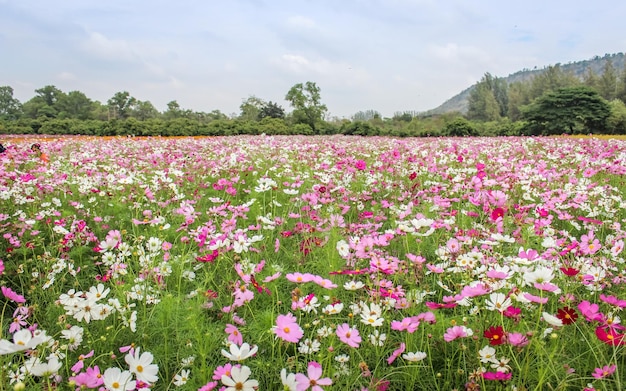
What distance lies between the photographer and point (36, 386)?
1176mm

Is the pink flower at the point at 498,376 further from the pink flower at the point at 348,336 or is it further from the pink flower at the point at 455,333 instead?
the pink flower at the point at 348,336

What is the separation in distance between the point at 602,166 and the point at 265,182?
13.6 ft

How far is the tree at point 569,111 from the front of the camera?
2589cm

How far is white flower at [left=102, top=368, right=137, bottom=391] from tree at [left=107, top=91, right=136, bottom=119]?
60491mm

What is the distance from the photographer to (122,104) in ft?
184

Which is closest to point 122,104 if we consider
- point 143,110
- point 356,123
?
point 143,110

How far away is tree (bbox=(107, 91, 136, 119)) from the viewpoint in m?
54.8

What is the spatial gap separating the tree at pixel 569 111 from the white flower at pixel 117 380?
29595 millimetres

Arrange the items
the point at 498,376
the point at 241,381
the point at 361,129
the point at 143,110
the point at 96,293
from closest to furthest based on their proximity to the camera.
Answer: the point at 241,381 → the point at 498,376 → the point at 96,293 → the point at 361,129 → the point at 143,110

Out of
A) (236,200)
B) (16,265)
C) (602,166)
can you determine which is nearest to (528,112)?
(602,166)

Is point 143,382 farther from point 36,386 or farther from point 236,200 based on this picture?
point 236,200

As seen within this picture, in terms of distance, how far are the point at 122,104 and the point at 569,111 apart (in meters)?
55.1

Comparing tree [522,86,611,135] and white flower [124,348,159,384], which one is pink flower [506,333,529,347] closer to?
white flower [124,348,159,384]

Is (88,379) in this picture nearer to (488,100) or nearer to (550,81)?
(550,81)
